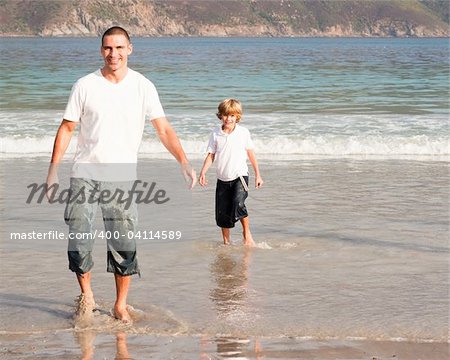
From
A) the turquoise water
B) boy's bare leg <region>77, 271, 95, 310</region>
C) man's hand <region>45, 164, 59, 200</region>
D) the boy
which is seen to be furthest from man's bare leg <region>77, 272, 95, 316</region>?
the turquoise water

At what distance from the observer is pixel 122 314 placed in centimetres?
570

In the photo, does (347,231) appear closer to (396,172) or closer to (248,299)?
(248,299)

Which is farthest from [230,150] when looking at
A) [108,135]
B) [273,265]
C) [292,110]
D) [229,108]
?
[292,110]

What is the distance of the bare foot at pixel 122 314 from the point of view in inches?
224

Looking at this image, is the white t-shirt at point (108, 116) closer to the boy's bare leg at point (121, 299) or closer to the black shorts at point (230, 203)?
the boy's bare leg at point (121, 299)

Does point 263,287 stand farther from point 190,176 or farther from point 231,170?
point 231,170

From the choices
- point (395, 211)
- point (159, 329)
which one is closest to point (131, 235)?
point (159, 329)

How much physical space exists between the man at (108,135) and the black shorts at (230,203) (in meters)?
2.54

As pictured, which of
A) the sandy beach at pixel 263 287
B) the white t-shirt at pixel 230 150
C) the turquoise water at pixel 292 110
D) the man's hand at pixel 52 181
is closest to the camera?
the sandy beach at pixel 263 287

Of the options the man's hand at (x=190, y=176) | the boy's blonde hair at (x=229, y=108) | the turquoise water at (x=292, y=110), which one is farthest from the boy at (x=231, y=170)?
the turquoise water at (x=292, y=110)

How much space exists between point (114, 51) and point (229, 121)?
9.02ft

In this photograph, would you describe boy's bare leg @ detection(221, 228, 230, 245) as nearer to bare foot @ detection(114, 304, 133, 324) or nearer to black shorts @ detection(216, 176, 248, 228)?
black shorts @ detection(216, 176, 248, 228)

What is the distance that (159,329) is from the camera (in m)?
5.61

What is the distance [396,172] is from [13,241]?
6.36 meters
